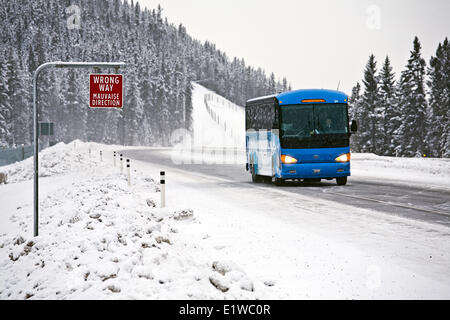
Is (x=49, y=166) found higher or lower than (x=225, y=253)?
higher

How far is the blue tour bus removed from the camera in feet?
62.3

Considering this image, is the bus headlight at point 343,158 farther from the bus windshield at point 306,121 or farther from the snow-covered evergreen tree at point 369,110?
the snow-covered evergreen tree at point 369,110

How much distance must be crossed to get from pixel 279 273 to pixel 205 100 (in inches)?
6579

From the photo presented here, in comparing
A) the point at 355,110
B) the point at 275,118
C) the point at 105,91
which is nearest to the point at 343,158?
the point at 275,118

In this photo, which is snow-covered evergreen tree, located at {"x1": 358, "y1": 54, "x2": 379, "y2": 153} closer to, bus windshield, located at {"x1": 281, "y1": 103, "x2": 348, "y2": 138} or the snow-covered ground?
bus windshield, located at {"x1": 281, "y1": 103, "x2": 348, "y2": 138}

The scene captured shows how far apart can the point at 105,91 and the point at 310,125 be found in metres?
8.32

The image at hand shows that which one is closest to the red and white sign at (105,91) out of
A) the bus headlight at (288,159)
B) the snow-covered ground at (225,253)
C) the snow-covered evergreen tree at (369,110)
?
the snow-covered ground at (225,253)

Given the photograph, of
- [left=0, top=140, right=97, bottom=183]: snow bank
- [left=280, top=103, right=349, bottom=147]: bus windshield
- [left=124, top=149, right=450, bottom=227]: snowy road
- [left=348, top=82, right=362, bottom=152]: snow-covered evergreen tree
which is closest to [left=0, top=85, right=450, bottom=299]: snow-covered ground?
[left=124, top=149, right=450, bottom=227]: snowy road

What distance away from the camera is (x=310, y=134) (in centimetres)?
1905

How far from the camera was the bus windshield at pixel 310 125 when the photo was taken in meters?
19.0

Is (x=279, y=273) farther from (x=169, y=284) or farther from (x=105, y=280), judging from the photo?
(x=105, y=280)

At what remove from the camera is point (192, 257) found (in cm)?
791

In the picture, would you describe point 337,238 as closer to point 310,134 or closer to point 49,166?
point 310,134
